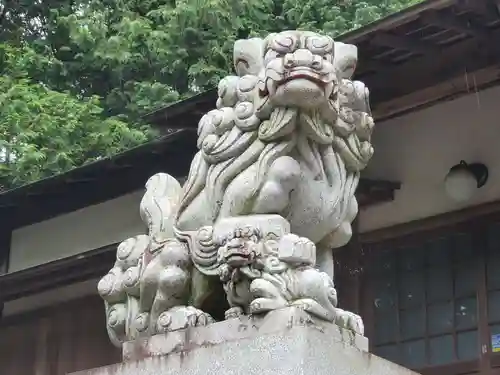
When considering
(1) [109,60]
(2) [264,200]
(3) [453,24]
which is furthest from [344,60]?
(1) [109,60]

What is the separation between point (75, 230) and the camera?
36.0 ft

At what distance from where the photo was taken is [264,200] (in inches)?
172

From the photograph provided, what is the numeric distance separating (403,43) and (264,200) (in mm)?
3337

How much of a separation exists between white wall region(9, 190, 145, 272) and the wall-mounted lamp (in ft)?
10.5

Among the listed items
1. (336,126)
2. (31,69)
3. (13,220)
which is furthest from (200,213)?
(31,69)

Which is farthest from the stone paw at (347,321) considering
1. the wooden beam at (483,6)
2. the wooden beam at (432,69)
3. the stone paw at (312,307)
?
the wooden beam at (432,69)

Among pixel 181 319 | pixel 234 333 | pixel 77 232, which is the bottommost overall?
pixel 234 333

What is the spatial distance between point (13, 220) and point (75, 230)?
777 millimetres

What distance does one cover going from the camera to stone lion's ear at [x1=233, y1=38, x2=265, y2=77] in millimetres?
4648

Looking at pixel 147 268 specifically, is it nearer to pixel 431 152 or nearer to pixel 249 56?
pixel 249 56

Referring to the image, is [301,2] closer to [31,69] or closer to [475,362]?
[31,69]

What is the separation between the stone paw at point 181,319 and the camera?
4.40 m

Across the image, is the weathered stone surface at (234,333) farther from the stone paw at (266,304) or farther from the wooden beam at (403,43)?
the wooden beam at (403,43)

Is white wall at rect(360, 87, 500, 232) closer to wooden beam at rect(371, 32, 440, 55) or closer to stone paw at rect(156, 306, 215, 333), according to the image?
wooden beam at rect(371, 32, 440, 55)
